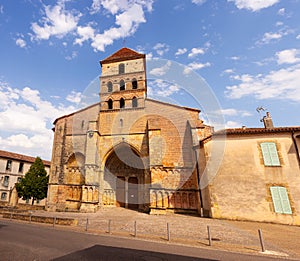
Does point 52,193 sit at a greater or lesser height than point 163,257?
greater

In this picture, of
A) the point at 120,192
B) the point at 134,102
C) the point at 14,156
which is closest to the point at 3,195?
the point at 14,156

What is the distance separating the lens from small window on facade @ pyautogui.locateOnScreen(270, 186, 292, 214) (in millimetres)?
10188

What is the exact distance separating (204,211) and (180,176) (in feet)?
10.2

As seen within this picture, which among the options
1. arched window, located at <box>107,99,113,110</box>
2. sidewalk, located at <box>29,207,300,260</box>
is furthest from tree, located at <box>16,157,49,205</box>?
sidewalk, located at <box>29,207,300,260</box>

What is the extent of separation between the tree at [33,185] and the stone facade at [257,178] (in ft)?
62.4

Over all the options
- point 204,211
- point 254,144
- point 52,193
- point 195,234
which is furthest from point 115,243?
point 52,193

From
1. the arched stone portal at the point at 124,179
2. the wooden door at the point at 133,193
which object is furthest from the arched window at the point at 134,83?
the wooden door at the point at 133,193

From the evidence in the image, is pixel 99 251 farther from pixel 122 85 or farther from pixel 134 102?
pixel 122 85

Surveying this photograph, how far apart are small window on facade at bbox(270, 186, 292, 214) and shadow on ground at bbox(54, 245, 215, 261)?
28.4 ft

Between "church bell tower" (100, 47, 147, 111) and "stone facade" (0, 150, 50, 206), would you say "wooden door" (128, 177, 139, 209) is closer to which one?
"church bell tower" (100, 47, 147, 111)

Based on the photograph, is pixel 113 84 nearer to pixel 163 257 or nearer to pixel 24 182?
pixel 24 182

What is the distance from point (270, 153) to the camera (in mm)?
11336

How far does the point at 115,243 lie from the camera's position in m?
6.06

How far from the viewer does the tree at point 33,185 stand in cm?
1981
